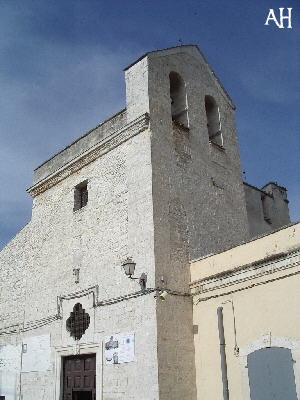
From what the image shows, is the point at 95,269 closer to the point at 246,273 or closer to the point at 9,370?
the point at 246,273

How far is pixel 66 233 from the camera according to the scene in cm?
1298

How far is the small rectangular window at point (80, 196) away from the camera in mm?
13164

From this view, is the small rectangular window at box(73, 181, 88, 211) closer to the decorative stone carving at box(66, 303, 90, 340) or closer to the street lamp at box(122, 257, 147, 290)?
the decorative stone carving at box(66, 303, 90, 340)

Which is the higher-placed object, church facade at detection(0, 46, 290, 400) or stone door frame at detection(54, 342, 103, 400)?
church facade at detection(0, 46, 290, 400)

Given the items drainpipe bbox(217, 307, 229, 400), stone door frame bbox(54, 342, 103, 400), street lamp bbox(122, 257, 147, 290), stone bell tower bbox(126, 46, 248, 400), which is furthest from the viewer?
stone door frame bbox(54, 342, 103, 400)

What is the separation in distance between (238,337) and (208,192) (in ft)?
15.1

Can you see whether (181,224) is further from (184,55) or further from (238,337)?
(184,55)

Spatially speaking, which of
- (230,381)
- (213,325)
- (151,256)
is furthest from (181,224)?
(230,381)

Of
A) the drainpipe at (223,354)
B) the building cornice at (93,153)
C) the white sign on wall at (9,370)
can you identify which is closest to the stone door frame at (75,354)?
the white sign on wall at (9,370)

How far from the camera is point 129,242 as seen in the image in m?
10.7

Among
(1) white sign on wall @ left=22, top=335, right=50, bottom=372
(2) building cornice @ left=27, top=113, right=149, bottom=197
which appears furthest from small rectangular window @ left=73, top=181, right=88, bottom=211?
(1) white sign on wall @ left=22, top=335, right=50, bottom=372

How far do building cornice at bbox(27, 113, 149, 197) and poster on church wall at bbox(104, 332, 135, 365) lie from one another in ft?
17.4

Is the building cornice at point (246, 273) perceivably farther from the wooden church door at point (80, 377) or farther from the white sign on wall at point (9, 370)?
the white sign on wall at point (9, 370)

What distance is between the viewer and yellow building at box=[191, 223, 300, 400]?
8.22 metres
